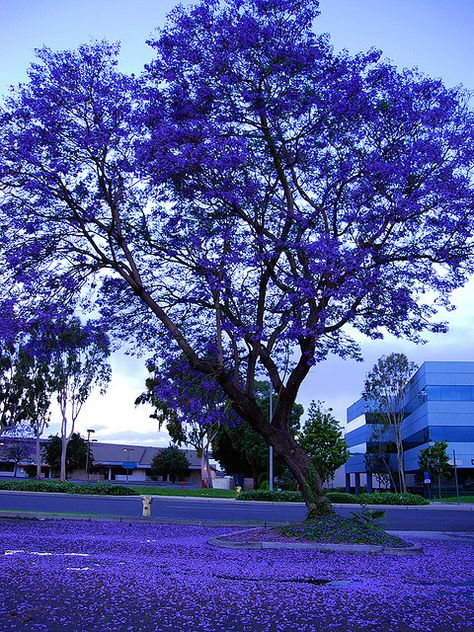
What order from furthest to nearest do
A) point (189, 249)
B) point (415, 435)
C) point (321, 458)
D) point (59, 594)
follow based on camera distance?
1. point (415, 435)
2. point (321, 458)
3. point (189, 249)
4. point (59, 594)

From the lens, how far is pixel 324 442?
169ft

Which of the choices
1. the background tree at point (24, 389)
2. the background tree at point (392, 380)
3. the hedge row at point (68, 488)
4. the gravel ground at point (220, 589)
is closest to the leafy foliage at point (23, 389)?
the background tree at point (24, 389)

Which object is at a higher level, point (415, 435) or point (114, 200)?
point (114, 200)

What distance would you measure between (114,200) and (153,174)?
1197 mm

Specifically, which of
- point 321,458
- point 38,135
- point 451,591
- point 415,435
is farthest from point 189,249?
point 415,435

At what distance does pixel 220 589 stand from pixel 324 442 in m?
45.0

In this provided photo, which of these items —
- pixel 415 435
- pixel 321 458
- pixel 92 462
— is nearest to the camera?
pixel 321 458

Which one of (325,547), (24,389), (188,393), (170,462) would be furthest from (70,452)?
(325,547)

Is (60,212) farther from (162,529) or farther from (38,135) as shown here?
(162,529)

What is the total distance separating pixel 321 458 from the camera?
50.8m

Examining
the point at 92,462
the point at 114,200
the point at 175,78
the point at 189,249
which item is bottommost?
the point at 92,462

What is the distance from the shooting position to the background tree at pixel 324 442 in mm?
51062

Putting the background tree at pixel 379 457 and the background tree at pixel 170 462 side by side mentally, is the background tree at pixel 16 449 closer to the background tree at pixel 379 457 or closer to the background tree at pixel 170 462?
the background tree at pixel 170 462

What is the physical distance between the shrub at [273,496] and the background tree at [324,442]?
52.7 ft
